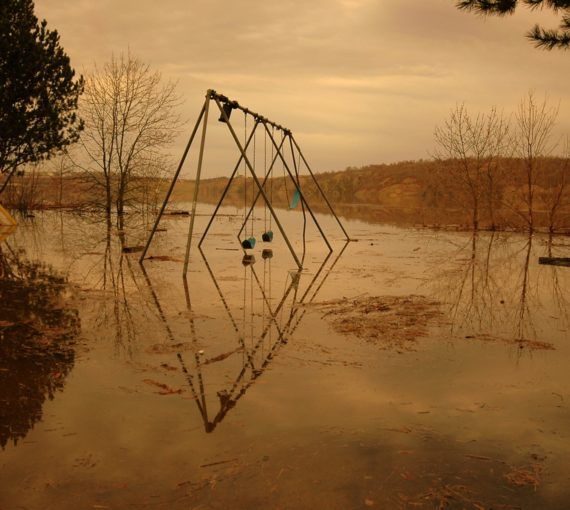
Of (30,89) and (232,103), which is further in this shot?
(30,89)

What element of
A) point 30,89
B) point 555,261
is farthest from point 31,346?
point 30,89

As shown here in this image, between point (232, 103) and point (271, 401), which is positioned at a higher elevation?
point (232, 103)

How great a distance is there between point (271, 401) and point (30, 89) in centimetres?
1594

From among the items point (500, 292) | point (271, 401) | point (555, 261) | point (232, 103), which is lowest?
point (271, 401)

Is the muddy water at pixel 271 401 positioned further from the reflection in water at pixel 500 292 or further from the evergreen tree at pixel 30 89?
the evergreen tree at pixel 30 89

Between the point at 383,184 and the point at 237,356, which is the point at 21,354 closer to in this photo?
the point at 237,356

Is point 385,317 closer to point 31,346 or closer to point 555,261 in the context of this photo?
point 31,346

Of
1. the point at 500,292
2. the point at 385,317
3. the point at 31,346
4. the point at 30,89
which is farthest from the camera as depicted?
the point at 30,89

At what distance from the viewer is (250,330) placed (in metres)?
5.29

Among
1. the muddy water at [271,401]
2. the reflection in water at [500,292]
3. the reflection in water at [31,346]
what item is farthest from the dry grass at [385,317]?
the reflection in water at [31,346]

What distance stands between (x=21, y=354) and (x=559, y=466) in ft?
13.0

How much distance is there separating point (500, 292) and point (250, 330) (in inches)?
164

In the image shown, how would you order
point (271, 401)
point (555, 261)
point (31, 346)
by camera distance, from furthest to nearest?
point (555, 261) → point (31, 346) → point (271, 401)

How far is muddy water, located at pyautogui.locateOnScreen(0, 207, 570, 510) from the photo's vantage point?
249cm
